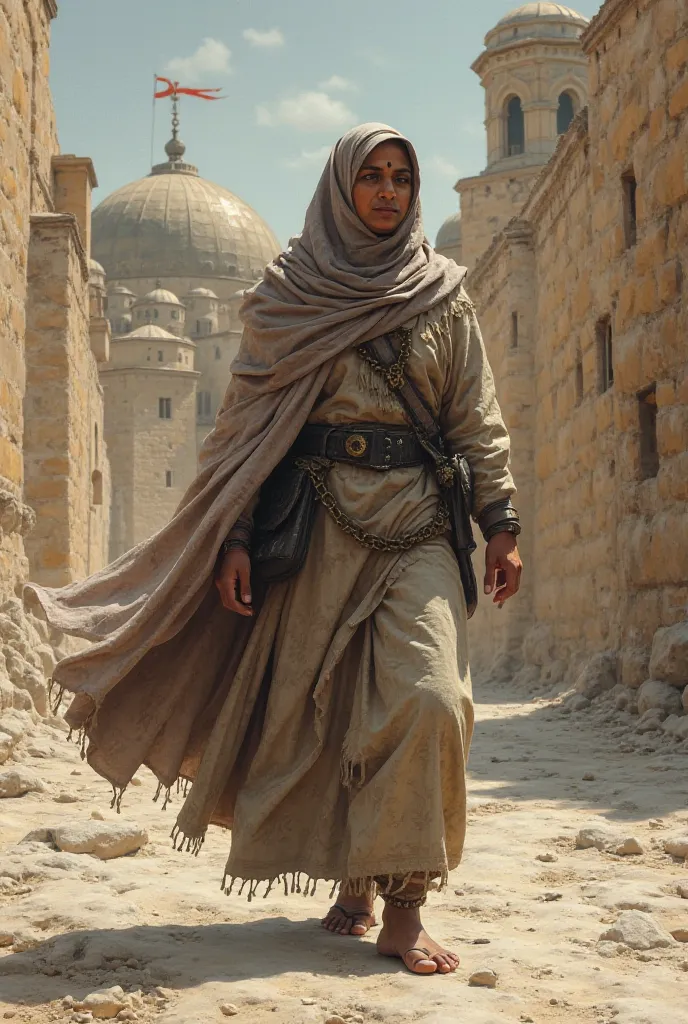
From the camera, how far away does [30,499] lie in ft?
33.6

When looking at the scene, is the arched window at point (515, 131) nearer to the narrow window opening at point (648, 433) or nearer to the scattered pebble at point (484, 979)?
the narrow window opening at point (648, 433)

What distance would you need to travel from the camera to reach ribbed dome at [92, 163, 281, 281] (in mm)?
69062

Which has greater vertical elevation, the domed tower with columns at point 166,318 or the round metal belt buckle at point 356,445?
the domed tower with columns at point 166,318

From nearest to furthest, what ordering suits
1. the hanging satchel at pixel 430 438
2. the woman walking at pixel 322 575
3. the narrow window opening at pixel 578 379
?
the woman walking at pixel 322 575 → the hanging satchel at pixel 430 438 → the narrow window opening at pixel 578 379

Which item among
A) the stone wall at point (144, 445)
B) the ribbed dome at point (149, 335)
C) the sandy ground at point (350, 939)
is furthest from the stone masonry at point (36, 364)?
the ribbed dome at point (149, 335)

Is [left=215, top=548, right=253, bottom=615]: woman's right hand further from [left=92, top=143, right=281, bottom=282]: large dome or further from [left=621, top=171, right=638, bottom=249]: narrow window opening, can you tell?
[left=92, top=143, right=281, bottom=282]: large dome

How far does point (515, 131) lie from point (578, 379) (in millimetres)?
18326

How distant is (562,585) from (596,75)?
13.8 ft

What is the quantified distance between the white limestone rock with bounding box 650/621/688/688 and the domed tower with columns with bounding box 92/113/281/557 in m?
45.6

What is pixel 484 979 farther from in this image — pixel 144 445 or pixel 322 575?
pixel 144 445

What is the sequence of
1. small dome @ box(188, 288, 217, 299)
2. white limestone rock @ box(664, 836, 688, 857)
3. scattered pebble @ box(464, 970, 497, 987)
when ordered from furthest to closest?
1. small dome @ box(188, 288, 217, 299)
2. white limestone rock @ box(664, 836, 688, 857)
3. scattered pebble @ box(464, 970, 497, 987)

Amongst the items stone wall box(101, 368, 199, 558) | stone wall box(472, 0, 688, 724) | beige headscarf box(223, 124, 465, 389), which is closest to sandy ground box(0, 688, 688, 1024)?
beige headscarf box(223, 124, 465, 389)

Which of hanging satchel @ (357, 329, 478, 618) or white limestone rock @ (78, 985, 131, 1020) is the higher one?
hanging satchel @ (357, 329, 478, 618)

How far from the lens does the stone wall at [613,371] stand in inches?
287
